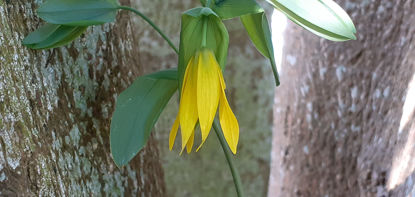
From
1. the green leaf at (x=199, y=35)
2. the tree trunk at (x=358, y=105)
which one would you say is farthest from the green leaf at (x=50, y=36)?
the tree trunk at (x=358, y=105)

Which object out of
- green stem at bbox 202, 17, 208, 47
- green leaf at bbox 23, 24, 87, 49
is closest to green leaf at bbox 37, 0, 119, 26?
green leaf at bbox 23, 24, 87, 49

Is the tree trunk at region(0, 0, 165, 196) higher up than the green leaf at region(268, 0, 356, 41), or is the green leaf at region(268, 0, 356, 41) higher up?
the green leaf at region(268, 0, 356, 41)

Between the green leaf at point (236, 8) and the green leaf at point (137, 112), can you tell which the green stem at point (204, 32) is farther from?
the green leaf at point (137, 112)

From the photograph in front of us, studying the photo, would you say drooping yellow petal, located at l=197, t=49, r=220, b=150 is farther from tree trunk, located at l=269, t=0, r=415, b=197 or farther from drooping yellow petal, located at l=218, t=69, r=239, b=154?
tree trunk, located at l=269, t=0, r=415, b=197

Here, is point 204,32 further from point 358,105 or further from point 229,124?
point 358,105

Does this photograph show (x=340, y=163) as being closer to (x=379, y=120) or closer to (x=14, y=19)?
(x=379, y=120)

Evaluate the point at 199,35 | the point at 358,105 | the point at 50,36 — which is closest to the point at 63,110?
the point at 50,36
